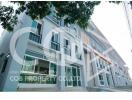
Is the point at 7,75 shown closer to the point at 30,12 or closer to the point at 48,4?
the point at 30,12

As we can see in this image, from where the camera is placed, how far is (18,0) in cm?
377

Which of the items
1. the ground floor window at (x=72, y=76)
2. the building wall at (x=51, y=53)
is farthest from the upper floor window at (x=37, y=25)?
the ground floor window at (x=72, y=76)

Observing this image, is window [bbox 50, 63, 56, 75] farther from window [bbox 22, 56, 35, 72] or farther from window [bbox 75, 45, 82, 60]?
window [bbox 75, 45, 82, 60]

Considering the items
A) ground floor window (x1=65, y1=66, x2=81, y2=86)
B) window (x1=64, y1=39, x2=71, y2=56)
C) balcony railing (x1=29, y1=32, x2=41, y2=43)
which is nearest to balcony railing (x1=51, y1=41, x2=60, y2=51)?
window (x1=64, y1=39, x2=71, y2=56)

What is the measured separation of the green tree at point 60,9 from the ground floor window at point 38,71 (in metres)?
2.39

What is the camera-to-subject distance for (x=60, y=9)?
393 centimetres

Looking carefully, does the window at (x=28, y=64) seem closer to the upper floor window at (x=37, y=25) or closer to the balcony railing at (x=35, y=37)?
the balcony railing at (x=35, y=37)

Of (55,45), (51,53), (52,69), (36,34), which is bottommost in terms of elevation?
(52,69)

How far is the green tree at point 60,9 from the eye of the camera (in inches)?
149

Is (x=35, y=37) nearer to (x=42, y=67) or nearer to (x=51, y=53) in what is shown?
(x=51, y=53)

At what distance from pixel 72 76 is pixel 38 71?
364cm

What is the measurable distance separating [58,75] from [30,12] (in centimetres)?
477

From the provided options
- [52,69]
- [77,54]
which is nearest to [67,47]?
[77,54]
